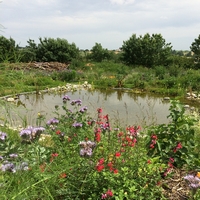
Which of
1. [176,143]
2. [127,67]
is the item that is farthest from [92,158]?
[127,67]

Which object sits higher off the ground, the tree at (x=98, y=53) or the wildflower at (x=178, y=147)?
the tree at (x=98, y=53)

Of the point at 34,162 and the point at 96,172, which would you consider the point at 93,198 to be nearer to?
the point at 96,172

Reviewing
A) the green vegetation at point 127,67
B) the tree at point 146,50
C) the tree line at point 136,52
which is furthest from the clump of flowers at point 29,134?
the tree at point 146,50

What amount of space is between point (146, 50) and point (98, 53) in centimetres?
Answer: 560

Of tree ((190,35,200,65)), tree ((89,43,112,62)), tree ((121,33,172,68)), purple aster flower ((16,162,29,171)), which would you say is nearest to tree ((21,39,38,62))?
purple aster flower ((16,162,29,171))

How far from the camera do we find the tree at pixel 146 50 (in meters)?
24.4

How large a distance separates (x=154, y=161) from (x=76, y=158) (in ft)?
2.55

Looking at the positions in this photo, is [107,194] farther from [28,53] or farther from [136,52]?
[136,52]

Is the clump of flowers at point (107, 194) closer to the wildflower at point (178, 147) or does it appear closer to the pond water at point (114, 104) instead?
the wildflower at point (178, 147)

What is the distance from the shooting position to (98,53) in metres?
27.6

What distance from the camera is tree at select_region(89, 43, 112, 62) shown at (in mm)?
27609

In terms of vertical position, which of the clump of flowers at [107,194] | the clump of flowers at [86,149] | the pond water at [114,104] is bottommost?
the pond water at [114,104]

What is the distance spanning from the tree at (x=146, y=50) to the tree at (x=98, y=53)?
2840 mm

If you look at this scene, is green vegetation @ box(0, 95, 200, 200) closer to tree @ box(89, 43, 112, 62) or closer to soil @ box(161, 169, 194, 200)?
soil @ box(161, 169, 194, 200)
